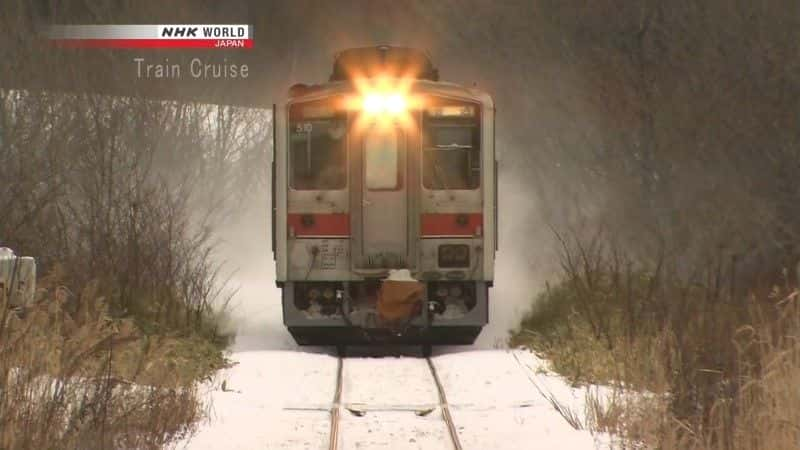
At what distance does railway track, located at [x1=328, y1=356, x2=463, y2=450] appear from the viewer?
8516mm

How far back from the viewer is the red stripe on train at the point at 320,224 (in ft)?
43.3

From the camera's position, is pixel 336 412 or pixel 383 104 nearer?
pixel 336 412

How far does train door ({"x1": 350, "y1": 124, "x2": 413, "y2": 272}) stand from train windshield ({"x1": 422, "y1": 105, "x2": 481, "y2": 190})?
0.82 ft

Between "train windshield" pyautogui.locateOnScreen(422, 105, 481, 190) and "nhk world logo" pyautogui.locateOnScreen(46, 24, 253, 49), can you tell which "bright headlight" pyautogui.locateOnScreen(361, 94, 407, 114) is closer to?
"train windshield" pyautogui.locateOnScreen(422, 105, 481, 190)

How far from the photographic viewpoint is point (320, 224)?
43.3ft

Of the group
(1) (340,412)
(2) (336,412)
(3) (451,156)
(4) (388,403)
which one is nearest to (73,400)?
(2) (336,412)

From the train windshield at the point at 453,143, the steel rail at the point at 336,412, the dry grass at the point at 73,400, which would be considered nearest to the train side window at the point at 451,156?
the train windshield at the point at 453,143

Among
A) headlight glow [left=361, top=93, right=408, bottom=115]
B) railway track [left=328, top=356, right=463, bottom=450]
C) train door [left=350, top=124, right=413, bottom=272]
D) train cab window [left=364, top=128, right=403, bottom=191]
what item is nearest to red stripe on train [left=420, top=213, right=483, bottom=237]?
train door [left=350, top=124, right=413, bottom=272]

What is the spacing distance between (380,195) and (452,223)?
0.80m

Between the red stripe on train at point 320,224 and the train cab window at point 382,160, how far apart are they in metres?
0.45

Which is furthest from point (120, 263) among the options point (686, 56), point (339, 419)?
point (686, 56)

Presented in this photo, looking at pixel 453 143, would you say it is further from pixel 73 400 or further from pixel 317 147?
pixel 73 400

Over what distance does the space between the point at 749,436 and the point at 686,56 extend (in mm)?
11439

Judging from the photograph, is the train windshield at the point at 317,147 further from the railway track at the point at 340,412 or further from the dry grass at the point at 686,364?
the dry grass at the point at 686,364
